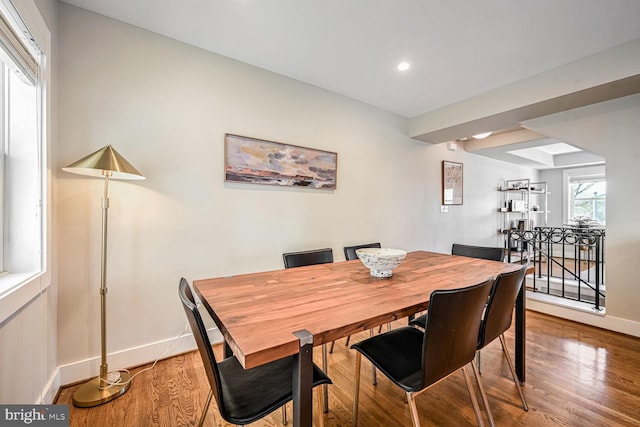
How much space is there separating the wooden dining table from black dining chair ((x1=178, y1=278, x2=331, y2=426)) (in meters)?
0.09

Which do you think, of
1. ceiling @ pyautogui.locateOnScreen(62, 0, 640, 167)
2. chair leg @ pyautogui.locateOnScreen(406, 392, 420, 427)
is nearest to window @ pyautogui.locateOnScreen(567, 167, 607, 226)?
ceiling @ pyautogui.locateOnScreen(62, 0, 640, 167)

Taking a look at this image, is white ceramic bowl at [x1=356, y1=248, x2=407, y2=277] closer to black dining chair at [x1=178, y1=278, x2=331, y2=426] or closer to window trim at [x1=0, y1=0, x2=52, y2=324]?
black dining chair at [x1=178, y1=278, x2=331, y2=426]

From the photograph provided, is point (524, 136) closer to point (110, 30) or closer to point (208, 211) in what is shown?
point (208, 211)

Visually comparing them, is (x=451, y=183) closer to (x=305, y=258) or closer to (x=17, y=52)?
(x=305, y=258)

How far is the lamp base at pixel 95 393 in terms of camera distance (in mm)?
1573

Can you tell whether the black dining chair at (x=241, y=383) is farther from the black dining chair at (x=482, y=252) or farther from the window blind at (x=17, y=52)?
the black dining chair at (x=482, y=252)

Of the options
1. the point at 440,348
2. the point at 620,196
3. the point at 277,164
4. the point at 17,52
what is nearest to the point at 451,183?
the point at 620,196

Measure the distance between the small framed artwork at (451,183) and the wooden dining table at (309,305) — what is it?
97.3 inches

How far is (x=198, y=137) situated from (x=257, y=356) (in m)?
1.98

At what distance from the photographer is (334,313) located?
1060 mm

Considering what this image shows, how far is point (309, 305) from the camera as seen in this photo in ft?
3.77

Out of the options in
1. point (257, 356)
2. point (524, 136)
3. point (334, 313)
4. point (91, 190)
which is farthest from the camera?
point (524, 136)

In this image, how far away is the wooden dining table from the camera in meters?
0.85

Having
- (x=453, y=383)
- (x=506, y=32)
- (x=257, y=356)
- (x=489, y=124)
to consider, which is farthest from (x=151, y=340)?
(x=489, y=124)
